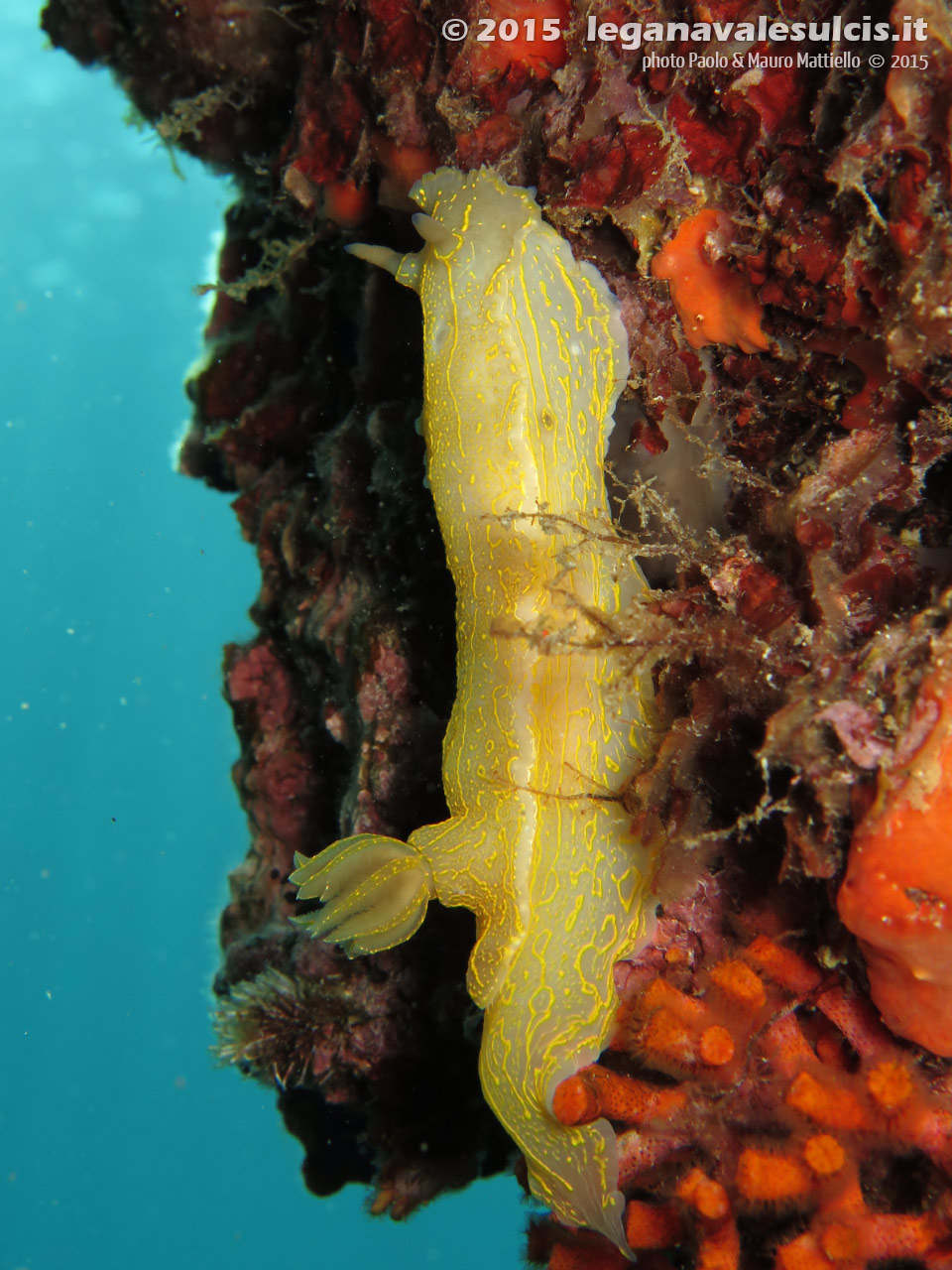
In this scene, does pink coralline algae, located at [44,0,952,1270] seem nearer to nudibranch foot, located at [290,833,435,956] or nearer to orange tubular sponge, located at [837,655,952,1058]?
orange tubular sponge, located at [837,655,952,1058]

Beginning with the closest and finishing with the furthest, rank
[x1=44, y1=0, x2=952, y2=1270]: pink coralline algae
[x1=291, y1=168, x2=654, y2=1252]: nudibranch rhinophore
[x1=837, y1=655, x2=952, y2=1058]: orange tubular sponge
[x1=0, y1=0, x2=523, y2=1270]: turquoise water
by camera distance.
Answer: [x1=837, y1=655, x2=952, y2=1058]: orange tubular sponge < [x1=44, y1=0, x2=952, y2=1270]: pink coralline algae < [x1=291, y1=168, x2=654, y2=1252]: nudibranch rhinophore < [x1=0, y1=0, x2=523, y2=1270]: turquoise water

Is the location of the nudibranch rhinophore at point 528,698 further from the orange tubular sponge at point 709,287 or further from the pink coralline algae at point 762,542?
the orange tubular sponge at point 709,287

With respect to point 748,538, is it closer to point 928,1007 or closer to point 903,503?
point 903,503

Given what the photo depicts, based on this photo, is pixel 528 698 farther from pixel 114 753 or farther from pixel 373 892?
pixel 114 753

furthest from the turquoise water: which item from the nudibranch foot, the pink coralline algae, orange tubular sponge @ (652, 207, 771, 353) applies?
orange tubular sponge @ (652, 207, 771, 353)

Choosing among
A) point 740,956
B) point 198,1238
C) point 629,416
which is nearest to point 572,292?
point 629,416

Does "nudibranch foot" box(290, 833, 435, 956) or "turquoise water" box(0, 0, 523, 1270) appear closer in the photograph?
"nudibranch foot" box(290, 833, 435, 956)

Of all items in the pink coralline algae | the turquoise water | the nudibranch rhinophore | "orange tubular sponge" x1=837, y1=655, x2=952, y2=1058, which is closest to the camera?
"orange tubular sponge" x1=837, y1=655, x2=952, y2=1058
